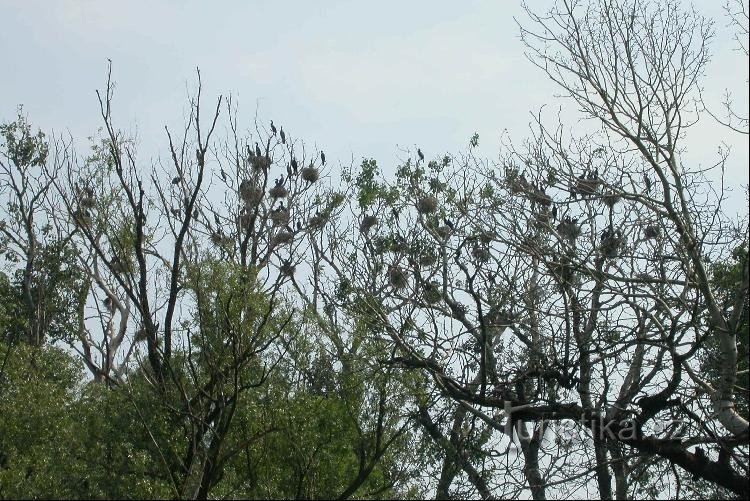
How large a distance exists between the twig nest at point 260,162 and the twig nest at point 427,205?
3103 mm

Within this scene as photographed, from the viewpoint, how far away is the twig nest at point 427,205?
616 inches

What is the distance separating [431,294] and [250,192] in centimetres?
466

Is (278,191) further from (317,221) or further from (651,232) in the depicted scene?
(651,232)

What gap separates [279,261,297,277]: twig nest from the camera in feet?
57.9

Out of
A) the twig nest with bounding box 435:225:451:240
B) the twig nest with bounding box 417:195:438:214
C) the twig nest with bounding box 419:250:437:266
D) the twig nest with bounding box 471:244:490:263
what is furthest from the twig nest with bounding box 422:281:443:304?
the twig nest with bounding box 417:195:438:214

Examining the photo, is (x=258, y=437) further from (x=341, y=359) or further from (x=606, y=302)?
(x=606, y=302)

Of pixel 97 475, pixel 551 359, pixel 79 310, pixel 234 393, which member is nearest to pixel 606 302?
pixel 551 359

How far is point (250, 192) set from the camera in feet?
58.5

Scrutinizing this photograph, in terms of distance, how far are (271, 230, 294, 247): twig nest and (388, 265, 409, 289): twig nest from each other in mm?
3727

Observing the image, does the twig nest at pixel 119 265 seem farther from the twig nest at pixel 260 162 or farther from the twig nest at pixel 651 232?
the twig nest at pixel 651 232

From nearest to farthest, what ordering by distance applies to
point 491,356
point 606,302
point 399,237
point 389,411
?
1. point 606,302
2. point 389,411
3. point 491,356
4. point 399,237

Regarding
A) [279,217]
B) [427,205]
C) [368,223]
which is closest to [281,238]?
[279,217]

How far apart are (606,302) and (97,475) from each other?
523cm

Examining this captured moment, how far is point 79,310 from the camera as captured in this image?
73.9 feet
